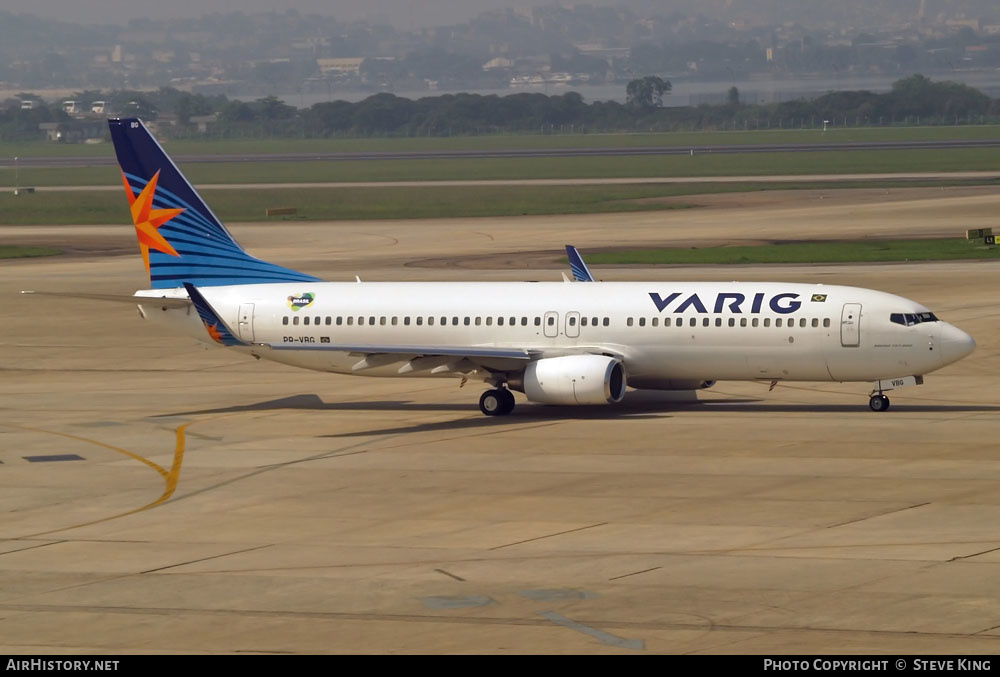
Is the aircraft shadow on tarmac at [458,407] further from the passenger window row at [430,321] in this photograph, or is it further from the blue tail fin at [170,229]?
the blue tail fin at [170,229]

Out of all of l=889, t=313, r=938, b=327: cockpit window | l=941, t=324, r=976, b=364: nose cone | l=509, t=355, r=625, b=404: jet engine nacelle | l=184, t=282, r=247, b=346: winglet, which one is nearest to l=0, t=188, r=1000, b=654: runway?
l=509, t=355, r=625, b=404: jet engine nacelle

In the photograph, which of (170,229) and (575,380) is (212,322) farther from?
(575,380)

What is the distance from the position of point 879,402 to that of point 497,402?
12.0m

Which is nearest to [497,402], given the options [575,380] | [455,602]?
[575,380]

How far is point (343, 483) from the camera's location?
125 feet

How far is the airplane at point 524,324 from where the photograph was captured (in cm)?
4575

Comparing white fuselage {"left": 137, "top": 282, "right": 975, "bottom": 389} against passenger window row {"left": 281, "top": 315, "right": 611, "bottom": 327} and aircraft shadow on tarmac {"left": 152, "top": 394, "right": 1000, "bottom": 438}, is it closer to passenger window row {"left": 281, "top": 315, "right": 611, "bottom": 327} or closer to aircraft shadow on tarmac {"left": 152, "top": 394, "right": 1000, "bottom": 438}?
passenger window row {"left": 281, "top": 315, "right": 611, "bottom": 327}

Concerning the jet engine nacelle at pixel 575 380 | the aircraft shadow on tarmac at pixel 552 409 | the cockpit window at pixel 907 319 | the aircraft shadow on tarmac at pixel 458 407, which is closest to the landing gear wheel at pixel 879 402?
the aircraft shadow on tarmac at pixel 552 409

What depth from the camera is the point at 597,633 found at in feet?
80.7

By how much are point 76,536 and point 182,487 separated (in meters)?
5.31

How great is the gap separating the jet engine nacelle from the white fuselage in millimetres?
1134
